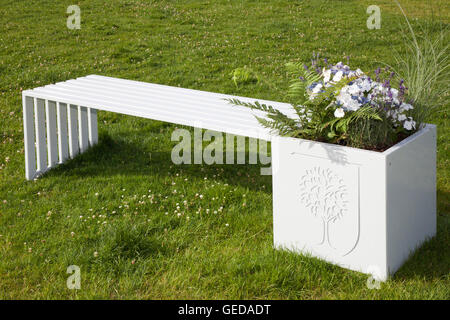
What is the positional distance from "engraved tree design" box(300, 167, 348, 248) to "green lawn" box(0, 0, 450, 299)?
311 millimetres

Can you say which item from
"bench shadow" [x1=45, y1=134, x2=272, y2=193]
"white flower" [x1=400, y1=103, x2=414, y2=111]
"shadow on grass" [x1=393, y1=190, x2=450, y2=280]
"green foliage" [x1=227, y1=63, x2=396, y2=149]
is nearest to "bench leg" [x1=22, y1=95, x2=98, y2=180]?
"bench shadow" [x1=45, y1=134, x2=272, y2=193]

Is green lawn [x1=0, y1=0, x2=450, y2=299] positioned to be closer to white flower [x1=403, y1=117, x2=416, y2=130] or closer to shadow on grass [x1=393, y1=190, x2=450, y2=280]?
shadow on grass [x1=393, y1=190, x2=450, y2=280]

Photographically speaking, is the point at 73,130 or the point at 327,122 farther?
the point at 73,130

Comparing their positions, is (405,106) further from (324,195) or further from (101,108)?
(101,108)

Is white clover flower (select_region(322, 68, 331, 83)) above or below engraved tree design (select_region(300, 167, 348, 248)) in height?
above

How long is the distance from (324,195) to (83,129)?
3.08 meters

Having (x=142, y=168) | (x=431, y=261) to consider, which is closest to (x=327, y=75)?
(x=431, y=261)

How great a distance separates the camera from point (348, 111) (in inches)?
143

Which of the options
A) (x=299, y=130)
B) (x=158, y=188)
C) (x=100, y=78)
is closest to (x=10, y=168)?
(x=100, y=78)

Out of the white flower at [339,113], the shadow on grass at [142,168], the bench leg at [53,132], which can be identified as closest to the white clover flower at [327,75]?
the white flower at [339,113]

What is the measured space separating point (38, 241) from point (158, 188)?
117cm

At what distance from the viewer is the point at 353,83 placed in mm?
3645

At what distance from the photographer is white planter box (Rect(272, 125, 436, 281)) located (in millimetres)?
3426

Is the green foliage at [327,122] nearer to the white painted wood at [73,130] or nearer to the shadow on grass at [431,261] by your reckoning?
the shadow on grass at [431,261]
